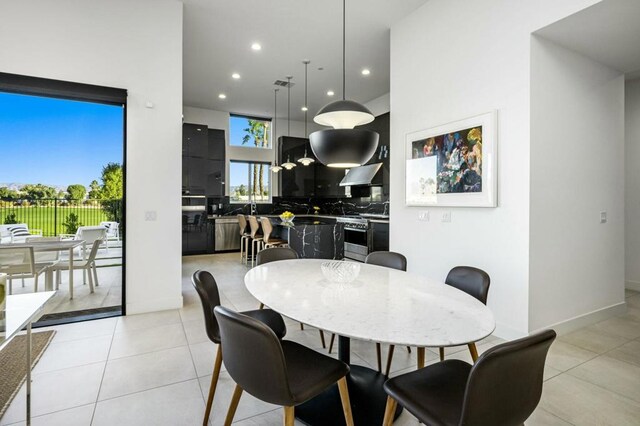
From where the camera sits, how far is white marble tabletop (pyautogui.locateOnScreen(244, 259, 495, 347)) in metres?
1.22

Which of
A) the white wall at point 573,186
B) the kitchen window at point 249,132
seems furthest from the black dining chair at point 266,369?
the kitchen window at point 249,132

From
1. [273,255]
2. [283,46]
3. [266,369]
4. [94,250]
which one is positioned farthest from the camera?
[283,46]

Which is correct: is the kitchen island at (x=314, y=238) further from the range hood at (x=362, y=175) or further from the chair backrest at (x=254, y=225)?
the range hood at (x=362, y=175)

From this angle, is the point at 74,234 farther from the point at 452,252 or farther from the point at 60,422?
the point at 452,252

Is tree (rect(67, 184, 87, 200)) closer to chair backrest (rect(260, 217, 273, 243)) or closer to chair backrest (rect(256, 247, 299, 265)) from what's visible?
chair backrest (rect(256, 247, 299, 265))

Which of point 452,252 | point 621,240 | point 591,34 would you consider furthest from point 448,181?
point 621,240

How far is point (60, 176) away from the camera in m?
3.32

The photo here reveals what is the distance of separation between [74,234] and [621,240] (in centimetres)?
619

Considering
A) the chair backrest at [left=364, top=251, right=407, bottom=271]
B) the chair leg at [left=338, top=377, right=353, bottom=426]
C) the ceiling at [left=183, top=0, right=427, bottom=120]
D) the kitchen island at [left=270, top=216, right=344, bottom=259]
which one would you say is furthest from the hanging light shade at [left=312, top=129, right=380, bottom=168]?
the kitchen island at [left=270, top=216, right=344, bottom=259]

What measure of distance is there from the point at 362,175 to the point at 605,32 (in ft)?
13.8

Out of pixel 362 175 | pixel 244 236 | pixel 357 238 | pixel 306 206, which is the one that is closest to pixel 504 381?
pixel 357 238

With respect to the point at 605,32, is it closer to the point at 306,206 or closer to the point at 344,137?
the point at 344,137

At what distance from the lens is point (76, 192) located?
11.2ft

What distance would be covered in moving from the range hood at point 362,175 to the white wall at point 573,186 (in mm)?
3249
